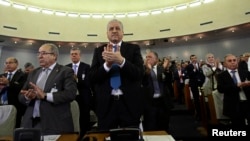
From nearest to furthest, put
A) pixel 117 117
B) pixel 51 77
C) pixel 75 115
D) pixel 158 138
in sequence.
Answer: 1. pixel 158 138
2. pixel 117 117
3. pixel 51 77
4. pixel 75 115

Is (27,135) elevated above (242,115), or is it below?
above

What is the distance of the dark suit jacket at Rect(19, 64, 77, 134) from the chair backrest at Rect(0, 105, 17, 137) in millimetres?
258

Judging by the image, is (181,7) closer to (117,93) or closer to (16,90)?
(16,90)

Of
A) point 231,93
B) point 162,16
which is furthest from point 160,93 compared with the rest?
point 162,16

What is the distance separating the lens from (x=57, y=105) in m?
1.83

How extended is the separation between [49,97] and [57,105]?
0.40 feet

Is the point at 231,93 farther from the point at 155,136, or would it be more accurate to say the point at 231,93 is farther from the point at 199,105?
the point at 155,136

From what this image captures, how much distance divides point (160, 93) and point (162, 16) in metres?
8.86

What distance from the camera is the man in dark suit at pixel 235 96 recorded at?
116 inches

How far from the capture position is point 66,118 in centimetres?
183

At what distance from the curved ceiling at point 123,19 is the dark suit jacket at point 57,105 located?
29.8 feet

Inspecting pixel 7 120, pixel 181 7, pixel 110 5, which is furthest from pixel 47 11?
pixel 7 120

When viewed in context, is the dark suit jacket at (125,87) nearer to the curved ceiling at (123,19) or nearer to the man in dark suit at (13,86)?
the man in dark suit at (13,86)

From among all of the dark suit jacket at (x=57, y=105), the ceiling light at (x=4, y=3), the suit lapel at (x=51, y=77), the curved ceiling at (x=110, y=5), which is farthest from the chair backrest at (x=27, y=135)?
the curved ceiling at (x=110, y=5)
